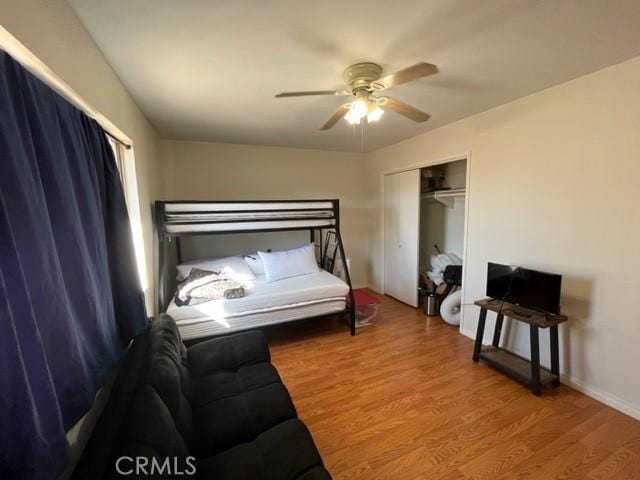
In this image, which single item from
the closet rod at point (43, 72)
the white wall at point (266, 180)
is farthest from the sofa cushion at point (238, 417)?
the white wall at point (266, 180)

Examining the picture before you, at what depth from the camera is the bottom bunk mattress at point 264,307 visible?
254 centimetres

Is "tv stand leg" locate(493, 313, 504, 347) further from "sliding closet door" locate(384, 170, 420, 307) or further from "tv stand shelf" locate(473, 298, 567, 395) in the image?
"sliding closet door" locate(384, 170, 420, 307)

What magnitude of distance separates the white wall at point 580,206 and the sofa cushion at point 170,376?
9.08 feet

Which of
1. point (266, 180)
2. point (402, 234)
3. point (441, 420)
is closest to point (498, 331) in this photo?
point (441, 420)

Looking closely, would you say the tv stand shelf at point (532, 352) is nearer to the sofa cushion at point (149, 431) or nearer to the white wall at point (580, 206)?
the white wall at point (580, 206)

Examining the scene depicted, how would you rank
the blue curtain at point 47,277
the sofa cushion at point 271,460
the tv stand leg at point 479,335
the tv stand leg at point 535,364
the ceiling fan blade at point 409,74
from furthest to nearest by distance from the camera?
the tv stand leg at point 479,335, the tv stand leg at point 535,364, the ceiling fan blade at point 409,74, the sofa cushion at point 271,460, the blue curtain at point 47,277

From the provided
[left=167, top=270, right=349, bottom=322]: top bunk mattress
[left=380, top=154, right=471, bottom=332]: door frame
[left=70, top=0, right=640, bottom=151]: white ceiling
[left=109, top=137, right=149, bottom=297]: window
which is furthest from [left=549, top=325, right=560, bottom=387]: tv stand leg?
[left=109, top=137, right=149, bottom=297]: window

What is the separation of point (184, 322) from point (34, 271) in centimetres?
177

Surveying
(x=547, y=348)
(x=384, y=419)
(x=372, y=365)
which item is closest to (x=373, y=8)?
(x=384, y=419)

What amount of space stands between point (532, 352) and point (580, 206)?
1.17m

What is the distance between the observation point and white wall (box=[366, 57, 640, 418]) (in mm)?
1838

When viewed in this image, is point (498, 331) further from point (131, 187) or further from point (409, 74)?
point (131, 187)

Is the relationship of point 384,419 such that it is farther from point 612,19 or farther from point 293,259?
point 612,19

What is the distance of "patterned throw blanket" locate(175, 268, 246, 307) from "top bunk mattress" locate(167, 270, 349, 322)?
0.19ft
